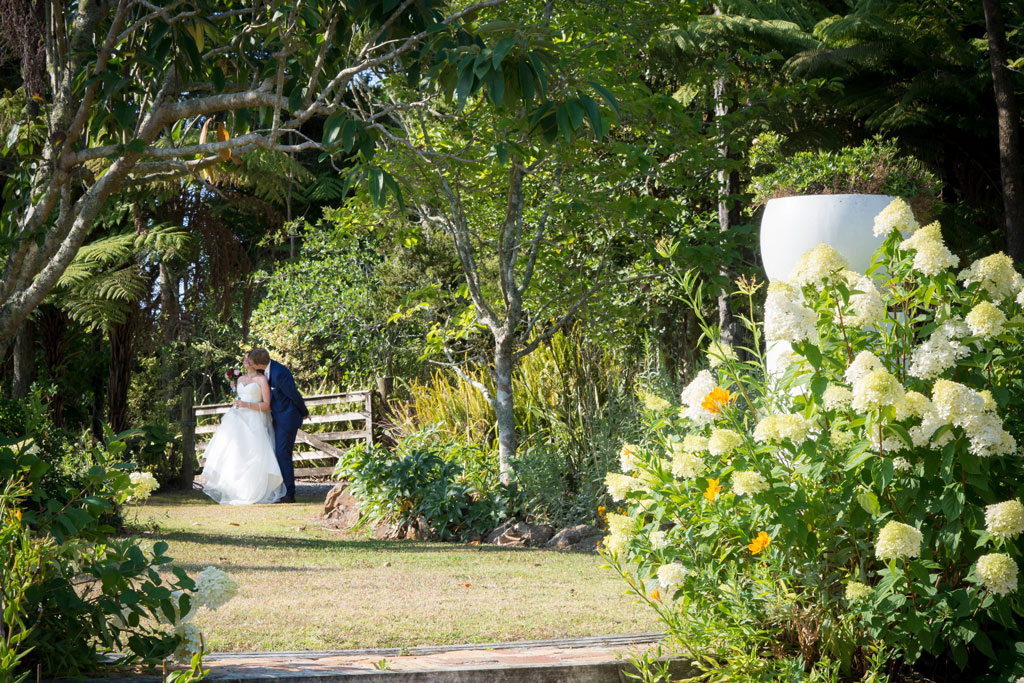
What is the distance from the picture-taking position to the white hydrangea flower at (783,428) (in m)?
2.62

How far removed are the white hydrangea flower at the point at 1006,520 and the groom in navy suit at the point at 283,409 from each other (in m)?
9.59

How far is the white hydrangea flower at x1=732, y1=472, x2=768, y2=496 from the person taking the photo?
2574 millimetres

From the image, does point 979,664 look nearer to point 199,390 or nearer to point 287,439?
point 287,439

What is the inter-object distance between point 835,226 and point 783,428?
2.89 metres

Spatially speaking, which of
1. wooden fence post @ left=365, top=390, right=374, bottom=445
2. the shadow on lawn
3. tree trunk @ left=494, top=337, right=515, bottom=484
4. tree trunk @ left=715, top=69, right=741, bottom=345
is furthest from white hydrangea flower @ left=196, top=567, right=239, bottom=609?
wooden fence post @ left=365, top=390, right=374, bottom=445

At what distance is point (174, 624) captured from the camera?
8.84ft

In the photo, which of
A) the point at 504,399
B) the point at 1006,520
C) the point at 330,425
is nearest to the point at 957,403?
the point at 1006,520

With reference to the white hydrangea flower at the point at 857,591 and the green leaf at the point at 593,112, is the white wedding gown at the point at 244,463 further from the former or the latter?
the white hydrangea flower at the point at 857,591

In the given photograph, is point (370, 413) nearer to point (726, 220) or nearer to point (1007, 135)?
point (726, 220)

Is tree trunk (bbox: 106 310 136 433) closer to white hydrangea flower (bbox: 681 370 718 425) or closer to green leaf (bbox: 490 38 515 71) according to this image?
green leaf (bbox: 490 38 515 71)

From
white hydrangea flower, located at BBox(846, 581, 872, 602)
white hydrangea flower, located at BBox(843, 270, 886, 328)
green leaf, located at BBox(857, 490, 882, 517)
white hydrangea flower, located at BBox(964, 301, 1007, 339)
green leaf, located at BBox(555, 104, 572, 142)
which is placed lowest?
white hydrangea flower, located at BBox(846, 581, 872, 602)

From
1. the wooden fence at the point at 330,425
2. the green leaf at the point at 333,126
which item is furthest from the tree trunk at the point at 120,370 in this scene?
the green leaf at the point at 333,126

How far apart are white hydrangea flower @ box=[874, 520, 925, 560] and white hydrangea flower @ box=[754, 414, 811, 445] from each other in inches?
13.9

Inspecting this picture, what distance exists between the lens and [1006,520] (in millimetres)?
2414
